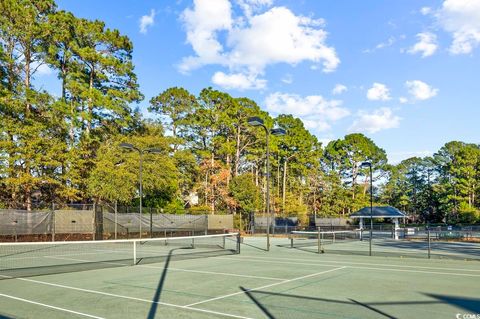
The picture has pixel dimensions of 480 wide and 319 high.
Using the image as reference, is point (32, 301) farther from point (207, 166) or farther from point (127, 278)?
point (207, 166)

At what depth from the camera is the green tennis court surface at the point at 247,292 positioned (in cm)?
772

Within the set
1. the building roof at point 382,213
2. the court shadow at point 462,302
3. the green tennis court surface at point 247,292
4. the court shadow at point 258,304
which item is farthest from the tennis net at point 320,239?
the court shadow at point 462,302

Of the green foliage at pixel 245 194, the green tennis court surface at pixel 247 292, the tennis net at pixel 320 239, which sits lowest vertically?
the tennis net at pixel 320 239

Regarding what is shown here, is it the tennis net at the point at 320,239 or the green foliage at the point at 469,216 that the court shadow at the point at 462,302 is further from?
the green foliage at the point at 469,216

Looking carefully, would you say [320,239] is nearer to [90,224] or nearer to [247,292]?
[247,292]

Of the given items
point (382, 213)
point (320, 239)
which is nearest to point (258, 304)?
point (320, 239)

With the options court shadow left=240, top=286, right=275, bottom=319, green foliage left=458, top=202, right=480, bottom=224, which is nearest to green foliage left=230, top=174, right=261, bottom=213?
green foliage left=458, top=202, right=480, bottom=224

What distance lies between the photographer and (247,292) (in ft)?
32.0

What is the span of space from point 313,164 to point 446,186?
2407 centimetres

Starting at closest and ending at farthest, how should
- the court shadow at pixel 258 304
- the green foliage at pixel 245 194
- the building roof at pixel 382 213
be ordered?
the court shadow at pixel 258 304 < the building roof at pixel 382 213 < the green foliage at pixel 245 194

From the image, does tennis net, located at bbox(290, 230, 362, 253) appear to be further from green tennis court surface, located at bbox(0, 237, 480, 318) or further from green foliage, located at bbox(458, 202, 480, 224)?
green foliage, located at bbox(458, 202, 480, 224)

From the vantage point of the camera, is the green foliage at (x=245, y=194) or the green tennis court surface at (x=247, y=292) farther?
the green foliage at (x=245, y=194)

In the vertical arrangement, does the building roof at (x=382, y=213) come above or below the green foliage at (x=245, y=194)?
below

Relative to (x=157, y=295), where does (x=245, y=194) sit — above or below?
above
